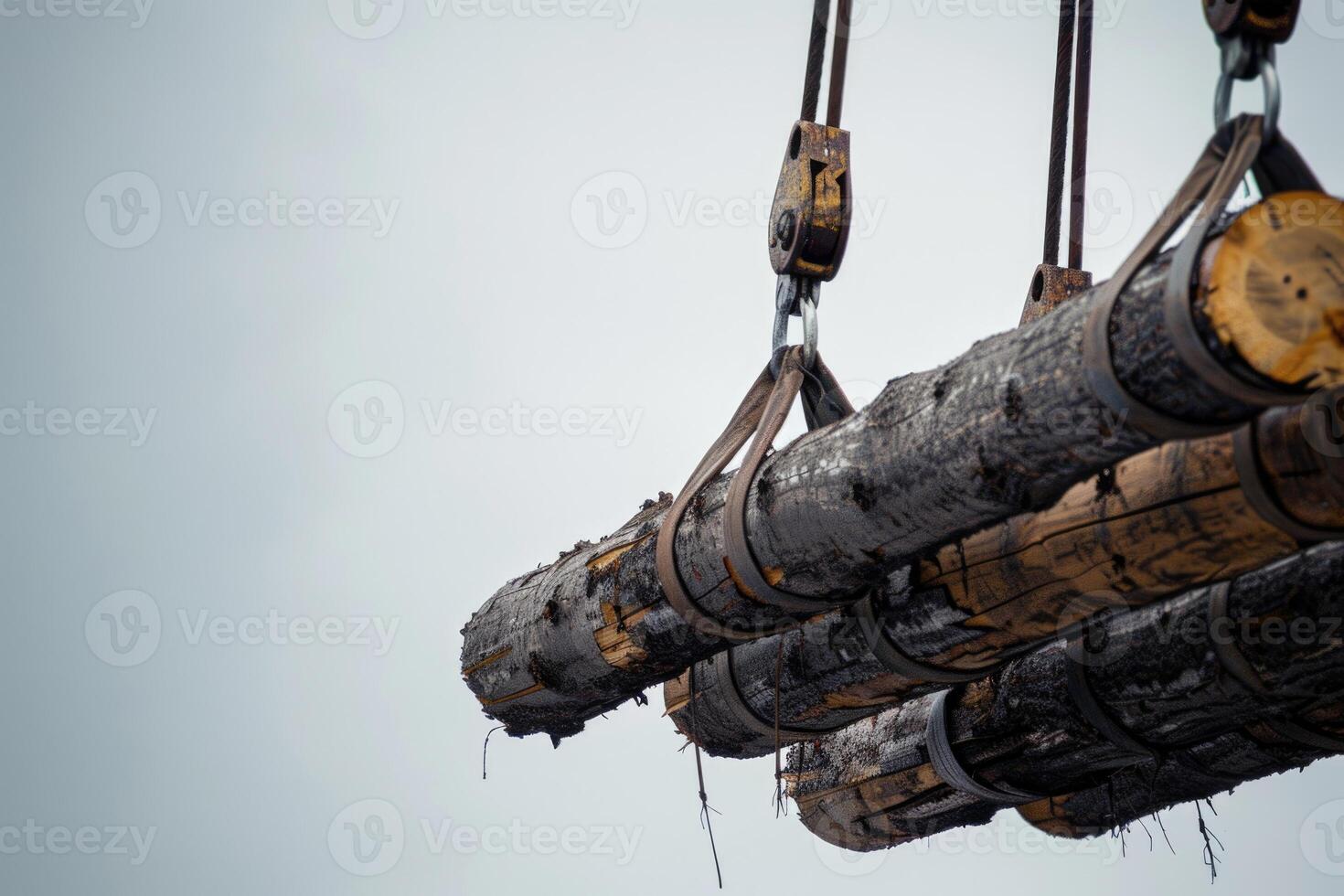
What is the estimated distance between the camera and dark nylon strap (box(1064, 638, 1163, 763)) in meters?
3.36

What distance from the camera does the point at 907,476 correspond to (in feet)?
8.18

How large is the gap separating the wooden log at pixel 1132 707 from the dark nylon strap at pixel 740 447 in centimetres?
84

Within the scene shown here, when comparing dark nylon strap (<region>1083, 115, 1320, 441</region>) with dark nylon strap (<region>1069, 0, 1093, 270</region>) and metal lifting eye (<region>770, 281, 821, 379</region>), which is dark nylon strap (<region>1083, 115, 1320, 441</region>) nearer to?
metal lifting eye (<region>770, 281, 821, 379</region>)

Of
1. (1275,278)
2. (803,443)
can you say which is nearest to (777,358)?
(803,443)

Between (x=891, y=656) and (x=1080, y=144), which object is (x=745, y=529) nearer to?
(x=891, y=656)

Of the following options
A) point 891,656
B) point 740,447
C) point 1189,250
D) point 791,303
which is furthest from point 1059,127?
point 1189,250

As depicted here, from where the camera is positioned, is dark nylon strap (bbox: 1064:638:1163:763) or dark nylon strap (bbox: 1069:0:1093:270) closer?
dark nylon strap (bbox: 1064:638:1163:763)

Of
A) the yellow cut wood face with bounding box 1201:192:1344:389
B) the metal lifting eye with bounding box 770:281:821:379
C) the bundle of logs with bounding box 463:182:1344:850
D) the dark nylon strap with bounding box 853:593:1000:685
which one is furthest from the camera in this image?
the metal lifting eye with bounding box 770:281:821:379

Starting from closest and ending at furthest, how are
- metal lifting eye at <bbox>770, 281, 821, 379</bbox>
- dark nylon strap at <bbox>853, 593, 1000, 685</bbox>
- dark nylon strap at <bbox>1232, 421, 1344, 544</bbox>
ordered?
1. dark nylon strap at <bbox>1232, 421, 1344, 544</bbox>
2. dark nylon strap at <bbox>853, 593, 1000, 685</bbox>
3. metal lifting eye at <bbox>770, 281, 821, 379</bbox>

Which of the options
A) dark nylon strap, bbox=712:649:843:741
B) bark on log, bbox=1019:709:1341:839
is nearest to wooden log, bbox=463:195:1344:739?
dark nylon strap, bbox=712:649:843:741

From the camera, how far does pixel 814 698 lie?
3.54 m

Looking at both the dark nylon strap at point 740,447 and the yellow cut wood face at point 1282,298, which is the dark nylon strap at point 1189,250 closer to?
the yellow cut wood face at point 1282,298

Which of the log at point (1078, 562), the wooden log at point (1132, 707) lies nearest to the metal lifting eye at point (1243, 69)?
the log at point (1078, 562)

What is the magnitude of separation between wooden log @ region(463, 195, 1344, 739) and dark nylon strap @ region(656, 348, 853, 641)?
3cm
